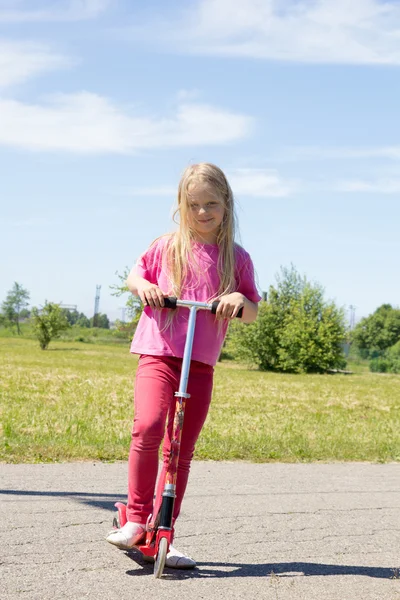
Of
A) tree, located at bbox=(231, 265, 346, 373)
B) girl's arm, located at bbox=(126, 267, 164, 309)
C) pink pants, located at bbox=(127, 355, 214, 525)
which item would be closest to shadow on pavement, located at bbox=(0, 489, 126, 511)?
pink pants, located at bbox=(127, 355, 214, 525)

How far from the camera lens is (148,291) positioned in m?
4.21

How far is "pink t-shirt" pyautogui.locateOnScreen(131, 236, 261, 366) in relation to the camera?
431cm

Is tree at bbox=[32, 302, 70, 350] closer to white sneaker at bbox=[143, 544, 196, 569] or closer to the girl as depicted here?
the girl

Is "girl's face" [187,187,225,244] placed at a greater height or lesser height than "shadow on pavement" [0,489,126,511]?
greater

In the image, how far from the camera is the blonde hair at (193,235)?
171 inches

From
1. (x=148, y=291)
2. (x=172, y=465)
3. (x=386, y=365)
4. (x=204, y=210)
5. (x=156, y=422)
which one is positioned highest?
(x=204, y=210)

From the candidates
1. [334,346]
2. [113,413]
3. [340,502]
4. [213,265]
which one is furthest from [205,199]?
[334,346]

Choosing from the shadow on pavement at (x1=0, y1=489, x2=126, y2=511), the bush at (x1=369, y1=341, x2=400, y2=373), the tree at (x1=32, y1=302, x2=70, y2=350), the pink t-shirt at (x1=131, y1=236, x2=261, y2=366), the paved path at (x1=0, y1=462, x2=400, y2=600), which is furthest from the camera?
the tree at (x1=32, y1=302, x2=70, y2=350)

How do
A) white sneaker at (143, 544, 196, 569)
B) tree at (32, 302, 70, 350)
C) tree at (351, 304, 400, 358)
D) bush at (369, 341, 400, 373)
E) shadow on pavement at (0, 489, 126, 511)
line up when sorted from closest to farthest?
white sneaker at (143, 544, 196, 569) → shadow on pavement at (0, 489, 126, 511) → bush at (369, 341, 400, 373) → tree at (32, 302, 70, 350) → tree at (351, 304, 400, 358)

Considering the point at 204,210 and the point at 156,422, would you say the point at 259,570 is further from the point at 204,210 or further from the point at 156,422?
the point at 204,210

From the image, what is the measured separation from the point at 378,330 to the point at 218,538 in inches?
4534

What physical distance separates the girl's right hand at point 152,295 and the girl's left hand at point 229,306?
0.29m

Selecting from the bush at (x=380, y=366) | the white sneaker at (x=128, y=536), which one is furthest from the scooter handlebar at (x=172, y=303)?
the bush at (x=380, y=366)

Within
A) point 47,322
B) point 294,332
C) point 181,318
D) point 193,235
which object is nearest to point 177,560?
point 181,318
